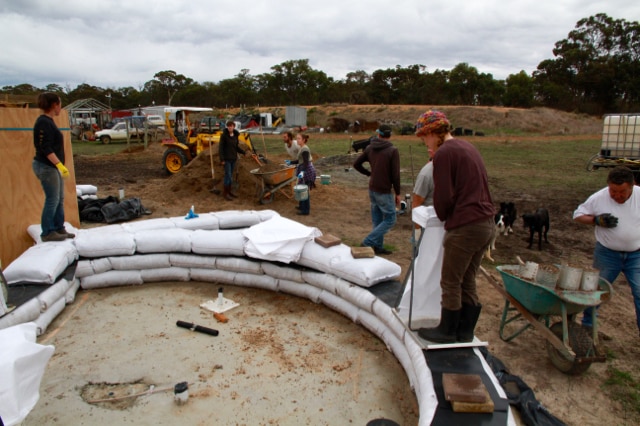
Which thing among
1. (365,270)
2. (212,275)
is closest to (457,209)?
(365,270)

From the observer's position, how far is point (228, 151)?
8.34 m

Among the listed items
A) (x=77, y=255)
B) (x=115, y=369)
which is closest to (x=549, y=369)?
(x=115, y=369)

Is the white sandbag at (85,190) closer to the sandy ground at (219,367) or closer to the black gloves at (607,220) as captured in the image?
the sandy ground at (219,367)

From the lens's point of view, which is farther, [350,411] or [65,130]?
[65,130]

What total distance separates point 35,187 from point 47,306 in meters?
2.17

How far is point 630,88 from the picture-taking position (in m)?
38.0

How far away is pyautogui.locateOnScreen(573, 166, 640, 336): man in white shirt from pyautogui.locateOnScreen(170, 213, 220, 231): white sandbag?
3.98 metres

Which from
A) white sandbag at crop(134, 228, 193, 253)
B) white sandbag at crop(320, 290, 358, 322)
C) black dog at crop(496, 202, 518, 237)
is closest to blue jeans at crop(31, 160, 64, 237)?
white sandbag at crop(134, 228, 193, 253)

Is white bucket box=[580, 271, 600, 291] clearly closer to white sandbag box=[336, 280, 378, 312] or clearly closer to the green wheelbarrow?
the green wheelbarrow

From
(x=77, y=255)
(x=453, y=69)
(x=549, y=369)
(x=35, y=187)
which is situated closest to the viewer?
(x=549, y=369)

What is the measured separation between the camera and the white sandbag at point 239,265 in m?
4.51

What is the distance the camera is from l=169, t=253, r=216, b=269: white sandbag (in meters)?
4.68

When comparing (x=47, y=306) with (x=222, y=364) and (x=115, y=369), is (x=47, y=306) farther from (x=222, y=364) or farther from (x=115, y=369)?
(x=222, y=364)

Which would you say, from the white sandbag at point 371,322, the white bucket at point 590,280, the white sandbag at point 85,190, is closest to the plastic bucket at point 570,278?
the white bucket at point 590,280
